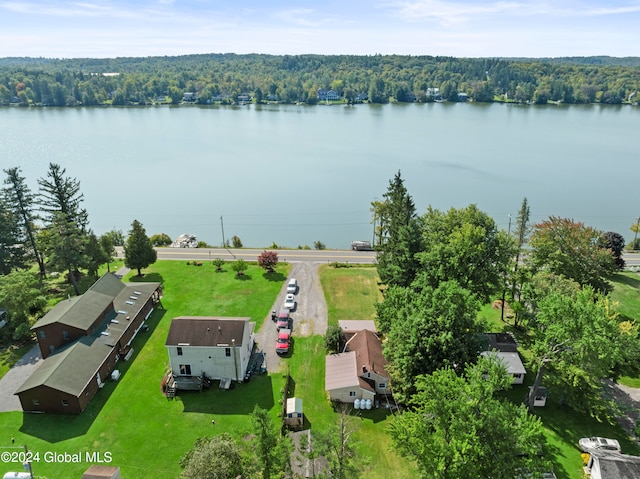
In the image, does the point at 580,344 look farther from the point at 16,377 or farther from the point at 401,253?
the point at 16,377

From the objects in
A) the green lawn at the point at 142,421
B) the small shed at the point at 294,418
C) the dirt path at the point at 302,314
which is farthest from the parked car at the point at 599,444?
the dirt path at the point at 302,314

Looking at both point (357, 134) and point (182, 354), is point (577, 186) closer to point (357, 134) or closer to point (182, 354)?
point (357, 134)

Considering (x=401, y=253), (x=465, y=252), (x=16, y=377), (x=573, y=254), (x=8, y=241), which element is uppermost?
(x=465, y=252)

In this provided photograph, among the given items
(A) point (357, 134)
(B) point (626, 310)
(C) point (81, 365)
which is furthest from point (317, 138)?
(C) point (81, 365)

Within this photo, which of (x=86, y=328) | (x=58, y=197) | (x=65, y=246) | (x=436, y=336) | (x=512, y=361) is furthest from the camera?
(x=58, y=197)

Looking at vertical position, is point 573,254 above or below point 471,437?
below

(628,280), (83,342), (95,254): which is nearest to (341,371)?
(83,342)
